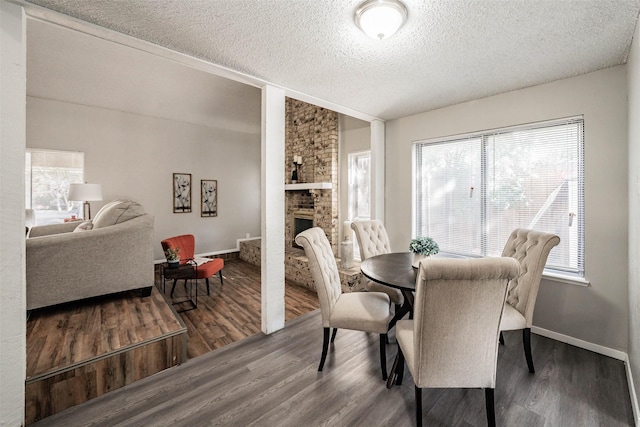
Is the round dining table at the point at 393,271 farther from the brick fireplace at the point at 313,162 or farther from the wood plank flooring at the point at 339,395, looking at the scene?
the brick fireplace at the point at 313,162

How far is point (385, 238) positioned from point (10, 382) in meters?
3.14

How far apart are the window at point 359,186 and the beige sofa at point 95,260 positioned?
282 centimetres

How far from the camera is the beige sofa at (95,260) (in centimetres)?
257

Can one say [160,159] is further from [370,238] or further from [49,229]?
[370,238]

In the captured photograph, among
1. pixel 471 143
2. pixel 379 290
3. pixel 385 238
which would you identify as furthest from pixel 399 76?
pixel 379 290

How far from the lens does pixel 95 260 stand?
2820 mm

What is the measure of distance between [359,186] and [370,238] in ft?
4.77

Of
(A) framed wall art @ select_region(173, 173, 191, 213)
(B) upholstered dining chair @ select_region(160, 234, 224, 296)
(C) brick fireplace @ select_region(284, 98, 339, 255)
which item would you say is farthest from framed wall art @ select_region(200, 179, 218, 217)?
(C) brick fireplace @ select_region(284, 98, 339, 255)

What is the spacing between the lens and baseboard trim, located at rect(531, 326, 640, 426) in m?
1.67

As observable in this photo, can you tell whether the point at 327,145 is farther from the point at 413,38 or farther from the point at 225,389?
the point at 225,389

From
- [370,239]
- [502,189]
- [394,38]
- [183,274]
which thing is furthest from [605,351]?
[183,274]

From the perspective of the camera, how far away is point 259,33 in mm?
1896

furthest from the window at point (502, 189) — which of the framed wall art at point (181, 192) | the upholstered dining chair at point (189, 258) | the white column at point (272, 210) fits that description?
the framed wall art at point (181, 192)

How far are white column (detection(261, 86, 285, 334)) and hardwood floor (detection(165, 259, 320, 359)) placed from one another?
0.32 m
